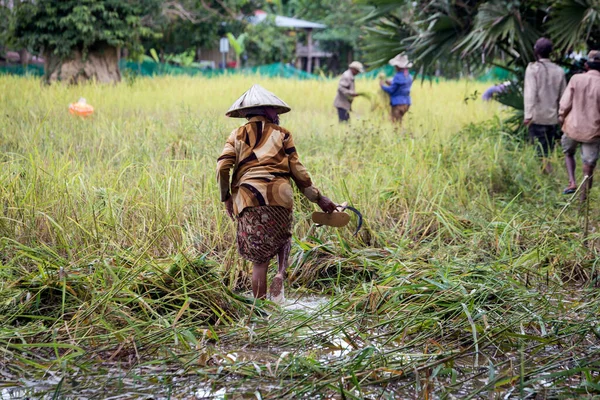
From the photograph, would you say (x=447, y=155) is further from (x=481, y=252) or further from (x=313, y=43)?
(x=313, y=43)

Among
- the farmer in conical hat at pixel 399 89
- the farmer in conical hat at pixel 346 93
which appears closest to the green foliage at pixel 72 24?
the farmer in conical hat at pixel 346 93

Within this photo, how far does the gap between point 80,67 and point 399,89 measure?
757 cm

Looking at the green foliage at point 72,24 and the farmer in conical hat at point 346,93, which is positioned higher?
the green foliage at point 72,24

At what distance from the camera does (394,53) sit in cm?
904

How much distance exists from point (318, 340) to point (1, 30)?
14.7 m

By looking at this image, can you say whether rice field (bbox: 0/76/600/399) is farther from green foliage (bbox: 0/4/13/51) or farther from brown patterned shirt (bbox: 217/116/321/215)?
green foliage (bbox: 0/4/13/51)

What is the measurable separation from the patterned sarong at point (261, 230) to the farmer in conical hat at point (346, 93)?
7.39m

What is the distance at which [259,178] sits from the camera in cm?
408

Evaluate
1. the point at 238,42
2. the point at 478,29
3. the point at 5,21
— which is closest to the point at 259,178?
the point at 478,29

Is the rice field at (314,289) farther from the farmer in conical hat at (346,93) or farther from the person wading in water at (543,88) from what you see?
the farmer in conical hat at (346,93)

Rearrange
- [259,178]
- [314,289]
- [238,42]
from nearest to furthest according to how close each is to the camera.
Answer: [259,178], [314,289], [238,42]

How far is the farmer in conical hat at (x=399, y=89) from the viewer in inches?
442

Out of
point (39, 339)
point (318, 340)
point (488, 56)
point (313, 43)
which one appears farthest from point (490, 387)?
point (313, 43)

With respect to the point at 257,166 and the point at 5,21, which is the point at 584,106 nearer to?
the point at 257,166
